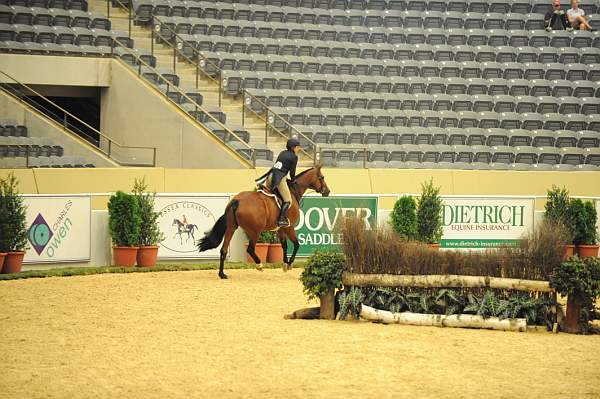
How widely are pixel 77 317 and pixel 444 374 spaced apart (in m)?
5.52

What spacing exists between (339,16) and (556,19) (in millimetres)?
6556

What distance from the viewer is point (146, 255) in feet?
67.8

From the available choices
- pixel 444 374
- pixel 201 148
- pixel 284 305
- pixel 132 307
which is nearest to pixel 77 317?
pixel 132 307

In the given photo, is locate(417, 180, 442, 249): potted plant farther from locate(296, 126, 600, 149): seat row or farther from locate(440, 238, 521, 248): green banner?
locate(296, 126, 600, 149): seat row

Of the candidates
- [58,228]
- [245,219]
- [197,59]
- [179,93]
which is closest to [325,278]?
[245,219]

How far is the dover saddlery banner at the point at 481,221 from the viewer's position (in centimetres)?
2358

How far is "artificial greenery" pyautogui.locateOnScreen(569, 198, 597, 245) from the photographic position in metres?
23.6

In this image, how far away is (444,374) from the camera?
10.9 metres

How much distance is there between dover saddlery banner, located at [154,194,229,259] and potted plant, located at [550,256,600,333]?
30.6ft

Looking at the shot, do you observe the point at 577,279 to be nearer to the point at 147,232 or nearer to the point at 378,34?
the point at 147,232

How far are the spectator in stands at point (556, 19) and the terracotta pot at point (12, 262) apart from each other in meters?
18.9

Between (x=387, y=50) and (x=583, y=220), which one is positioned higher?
(x=387, y=50)

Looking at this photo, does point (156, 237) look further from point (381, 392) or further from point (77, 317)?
point (381, 392)

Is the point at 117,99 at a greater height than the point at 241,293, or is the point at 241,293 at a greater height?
the point at 117,99
